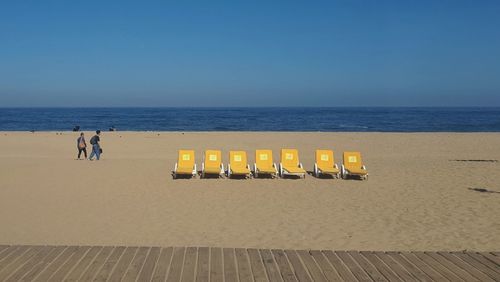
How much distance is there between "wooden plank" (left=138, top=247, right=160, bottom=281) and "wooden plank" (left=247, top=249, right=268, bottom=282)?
90cm

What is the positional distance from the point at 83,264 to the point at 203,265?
1099 mm

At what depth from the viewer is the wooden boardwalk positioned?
4.04m

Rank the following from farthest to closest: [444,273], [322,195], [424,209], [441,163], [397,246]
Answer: [441,163]
[322,195]
[424,209]
[397,246]
[444,273]

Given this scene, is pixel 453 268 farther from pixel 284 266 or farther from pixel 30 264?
pixel 30 264

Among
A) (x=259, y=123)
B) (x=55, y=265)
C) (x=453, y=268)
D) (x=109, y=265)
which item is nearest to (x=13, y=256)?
(x=55, y=265)

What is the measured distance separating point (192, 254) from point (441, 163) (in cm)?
1279

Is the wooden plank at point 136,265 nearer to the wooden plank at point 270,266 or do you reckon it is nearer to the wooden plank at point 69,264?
the wooden plank at point 69,264

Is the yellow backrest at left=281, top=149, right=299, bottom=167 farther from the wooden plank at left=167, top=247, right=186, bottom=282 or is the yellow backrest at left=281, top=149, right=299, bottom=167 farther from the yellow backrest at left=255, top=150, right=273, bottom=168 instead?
the wooden plank at left=167, top=247, right=186, bottom=282

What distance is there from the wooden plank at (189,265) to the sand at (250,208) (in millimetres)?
1746

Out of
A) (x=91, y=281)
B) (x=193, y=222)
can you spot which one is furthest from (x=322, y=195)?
(x=91, y=281)

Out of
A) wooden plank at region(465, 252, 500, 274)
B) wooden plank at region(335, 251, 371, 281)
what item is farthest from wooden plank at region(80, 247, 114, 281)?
wooden plank at region(465, 252, 500, 274)

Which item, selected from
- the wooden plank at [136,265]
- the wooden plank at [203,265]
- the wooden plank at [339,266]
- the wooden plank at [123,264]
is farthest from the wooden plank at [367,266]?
the wooden plank at [123,264]

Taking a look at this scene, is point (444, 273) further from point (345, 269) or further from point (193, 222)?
point (193, 222)

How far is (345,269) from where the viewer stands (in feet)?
14.0
